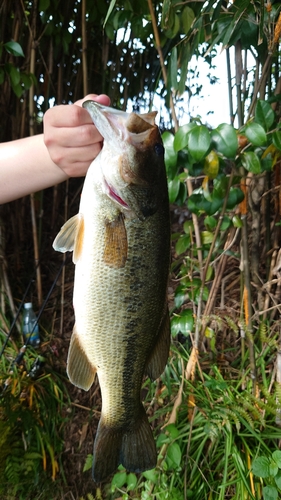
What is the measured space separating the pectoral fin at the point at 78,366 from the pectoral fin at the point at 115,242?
0.22 metres

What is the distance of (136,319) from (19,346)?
69.5 inches

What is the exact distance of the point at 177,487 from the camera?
5.69 ft

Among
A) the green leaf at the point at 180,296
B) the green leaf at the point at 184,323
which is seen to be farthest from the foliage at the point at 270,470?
the green leaf at the point at 180,296

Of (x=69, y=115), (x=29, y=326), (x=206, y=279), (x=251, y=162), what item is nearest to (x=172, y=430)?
(x=206, y=279)

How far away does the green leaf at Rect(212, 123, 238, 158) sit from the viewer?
1.03 meters

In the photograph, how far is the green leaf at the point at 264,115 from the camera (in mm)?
1121

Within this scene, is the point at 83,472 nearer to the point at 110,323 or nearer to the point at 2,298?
the point at 2,298

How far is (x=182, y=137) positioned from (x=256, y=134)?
20cm

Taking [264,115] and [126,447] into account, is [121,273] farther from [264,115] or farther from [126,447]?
[264,115]

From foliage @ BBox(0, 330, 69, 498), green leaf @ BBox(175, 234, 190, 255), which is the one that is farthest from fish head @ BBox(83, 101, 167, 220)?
foliage @ BBox(0, 330, 69, 498)

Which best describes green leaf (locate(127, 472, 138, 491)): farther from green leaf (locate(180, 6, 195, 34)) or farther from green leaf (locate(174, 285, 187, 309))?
green leaf (locate(180, 6, 195, 34))

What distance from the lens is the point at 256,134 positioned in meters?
1.06

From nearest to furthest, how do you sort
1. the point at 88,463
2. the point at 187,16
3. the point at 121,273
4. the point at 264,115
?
the point at 121,273 < the point at 264,115 < the point at 187,16 < the point at 88,463

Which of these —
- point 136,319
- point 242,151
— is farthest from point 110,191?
point 242,151
